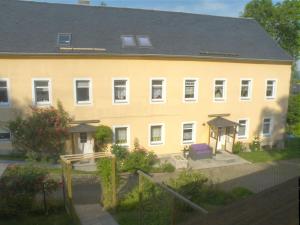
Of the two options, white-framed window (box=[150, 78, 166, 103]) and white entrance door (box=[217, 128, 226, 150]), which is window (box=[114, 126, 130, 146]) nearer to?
white-framed window (box=[150, 78, 166, 103])

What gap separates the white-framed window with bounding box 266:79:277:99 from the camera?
2109 cm

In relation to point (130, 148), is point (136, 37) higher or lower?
higher

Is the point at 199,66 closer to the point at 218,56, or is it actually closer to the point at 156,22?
the point at 218,56

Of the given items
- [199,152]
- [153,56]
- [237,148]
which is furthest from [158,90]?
[237,148]

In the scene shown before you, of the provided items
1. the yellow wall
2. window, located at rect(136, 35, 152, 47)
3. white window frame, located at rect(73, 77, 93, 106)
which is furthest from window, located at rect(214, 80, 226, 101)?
white window frame, located at rect(73, 77, 93, 106)

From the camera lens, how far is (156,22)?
20000 millimetres

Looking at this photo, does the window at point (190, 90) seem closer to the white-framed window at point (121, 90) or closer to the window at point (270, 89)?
the white-framed window at point (121, 90)

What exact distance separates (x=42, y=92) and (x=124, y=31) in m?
6.91

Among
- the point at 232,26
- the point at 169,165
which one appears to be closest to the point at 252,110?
the point at 232,26

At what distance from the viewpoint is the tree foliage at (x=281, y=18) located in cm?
3064

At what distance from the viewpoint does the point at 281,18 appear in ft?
102

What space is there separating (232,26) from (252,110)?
24.2ft

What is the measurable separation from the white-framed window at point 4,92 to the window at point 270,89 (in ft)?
61.4

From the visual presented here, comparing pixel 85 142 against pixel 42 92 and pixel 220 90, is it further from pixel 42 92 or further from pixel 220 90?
pixel 220 90
